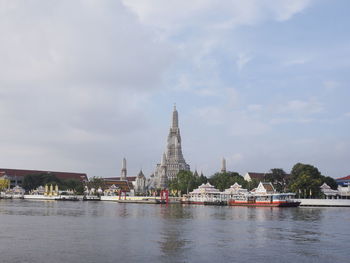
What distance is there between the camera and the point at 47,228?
44.5 metres

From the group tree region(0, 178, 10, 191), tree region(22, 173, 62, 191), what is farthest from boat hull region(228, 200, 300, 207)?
tree region(0, 178, 10, 191)

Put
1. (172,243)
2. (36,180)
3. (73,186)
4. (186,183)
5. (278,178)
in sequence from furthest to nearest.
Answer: (36,180), (73,186), (186,183), (278,178), (172,243)

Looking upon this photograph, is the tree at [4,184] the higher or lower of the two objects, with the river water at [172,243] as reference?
higher

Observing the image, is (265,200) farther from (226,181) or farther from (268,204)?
(226,181)

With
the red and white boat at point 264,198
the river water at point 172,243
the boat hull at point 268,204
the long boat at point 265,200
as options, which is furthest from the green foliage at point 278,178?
the river water at point 172,243

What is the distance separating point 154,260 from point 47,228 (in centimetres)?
2030

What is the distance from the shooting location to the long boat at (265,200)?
311 ft

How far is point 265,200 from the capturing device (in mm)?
100688

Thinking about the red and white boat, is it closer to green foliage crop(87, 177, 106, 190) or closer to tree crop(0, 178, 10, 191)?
green foliage crop(87, 177, 106, 190)

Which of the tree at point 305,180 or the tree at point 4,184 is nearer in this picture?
the tree at point 305,180

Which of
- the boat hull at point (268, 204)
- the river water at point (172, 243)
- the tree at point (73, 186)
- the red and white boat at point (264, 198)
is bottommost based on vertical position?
the river water at point (172, 243)

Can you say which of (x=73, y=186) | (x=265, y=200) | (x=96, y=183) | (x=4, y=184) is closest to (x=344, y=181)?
(x=265, y=200)

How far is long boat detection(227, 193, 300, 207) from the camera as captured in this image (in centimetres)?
9494

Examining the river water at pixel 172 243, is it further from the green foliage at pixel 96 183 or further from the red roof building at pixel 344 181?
the green foliage at pixel 96 183
